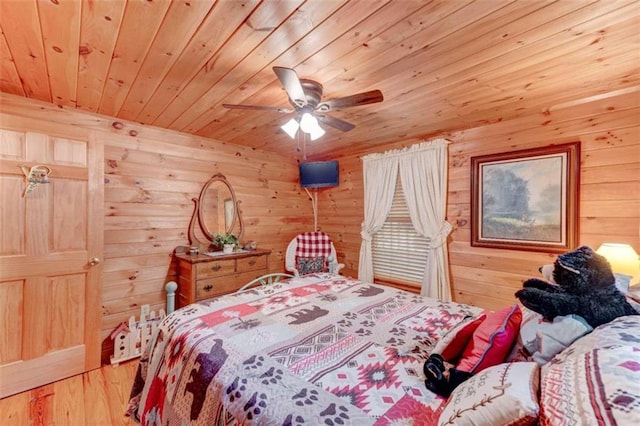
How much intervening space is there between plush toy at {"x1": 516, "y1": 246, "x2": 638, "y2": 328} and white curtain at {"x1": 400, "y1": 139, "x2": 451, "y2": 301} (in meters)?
1.92

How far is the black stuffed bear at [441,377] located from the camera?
1016 mm

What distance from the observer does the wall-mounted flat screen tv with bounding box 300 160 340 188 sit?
13.1 feet

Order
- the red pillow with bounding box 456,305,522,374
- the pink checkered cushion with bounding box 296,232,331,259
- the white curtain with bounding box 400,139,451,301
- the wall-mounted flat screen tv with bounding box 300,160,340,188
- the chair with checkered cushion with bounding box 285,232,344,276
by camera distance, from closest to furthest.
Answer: the red pillow with bounding box 456,305,522,374 < the white curtain with bounding box 400,139,451,301 < the chair with checkered cushion with bounding box 285,232,344,276 < the pink checkered cushion with bounding box 296,232,331,259 < the wall-mounted flat screen tv with bounding box 300,160,340,188

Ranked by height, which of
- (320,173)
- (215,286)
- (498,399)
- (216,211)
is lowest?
(215,286)

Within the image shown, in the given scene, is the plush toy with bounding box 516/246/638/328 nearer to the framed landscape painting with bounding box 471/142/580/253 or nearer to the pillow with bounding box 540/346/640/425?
the pillow with bounding box 540/346/640/425

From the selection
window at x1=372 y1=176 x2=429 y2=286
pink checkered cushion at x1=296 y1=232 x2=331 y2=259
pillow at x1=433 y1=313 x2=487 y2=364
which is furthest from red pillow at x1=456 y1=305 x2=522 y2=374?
pink checkered cushion at x1=296 y1=232 x2=331 y2=259

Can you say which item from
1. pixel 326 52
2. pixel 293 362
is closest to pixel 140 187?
pixel 326 52

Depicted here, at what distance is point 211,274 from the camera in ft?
9.35

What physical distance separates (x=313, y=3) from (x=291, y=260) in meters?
Answer: 2.98

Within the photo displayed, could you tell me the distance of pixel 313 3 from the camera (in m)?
1.21

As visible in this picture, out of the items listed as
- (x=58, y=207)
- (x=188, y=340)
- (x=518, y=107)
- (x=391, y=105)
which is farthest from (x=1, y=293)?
(x=518, y=107)

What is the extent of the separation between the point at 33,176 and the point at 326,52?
2.35 metres

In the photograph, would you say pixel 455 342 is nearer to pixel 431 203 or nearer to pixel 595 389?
pixel 595 389

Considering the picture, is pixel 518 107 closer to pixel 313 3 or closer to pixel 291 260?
pixel 313 3
